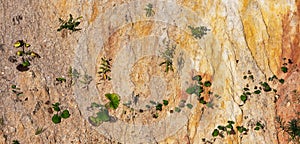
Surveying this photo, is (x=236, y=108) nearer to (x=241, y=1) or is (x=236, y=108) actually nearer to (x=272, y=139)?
(x=272, y=139)

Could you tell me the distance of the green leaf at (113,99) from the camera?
50.1ft

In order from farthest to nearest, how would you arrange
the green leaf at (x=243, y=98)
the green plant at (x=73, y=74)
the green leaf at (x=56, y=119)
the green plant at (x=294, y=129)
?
the green plant at (x=73, y=74), the green leaf at (x=243, y=98), the green plant at (x=294, y=129), the green leaf at (x=56, y=119)

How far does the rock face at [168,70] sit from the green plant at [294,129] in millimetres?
150

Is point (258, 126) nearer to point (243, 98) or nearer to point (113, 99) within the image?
point (243, 98)

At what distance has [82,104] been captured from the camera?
49.6 ft

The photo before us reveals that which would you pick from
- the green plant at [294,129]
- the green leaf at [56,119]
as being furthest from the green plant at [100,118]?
the green plant at [294,129]

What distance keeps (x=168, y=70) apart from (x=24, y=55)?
5365 millimetres

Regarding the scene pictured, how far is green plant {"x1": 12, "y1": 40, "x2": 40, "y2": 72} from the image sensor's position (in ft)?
49.6

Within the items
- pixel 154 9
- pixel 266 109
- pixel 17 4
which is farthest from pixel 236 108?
pixel 17 4

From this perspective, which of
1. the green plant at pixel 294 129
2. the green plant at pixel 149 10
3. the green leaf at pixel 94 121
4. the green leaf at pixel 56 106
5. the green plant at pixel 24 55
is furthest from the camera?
the green plant at pixel 149 10

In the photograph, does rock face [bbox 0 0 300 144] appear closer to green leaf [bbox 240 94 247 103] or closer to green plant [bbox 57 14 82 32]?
green leaf [bbox 240 94 247 103]

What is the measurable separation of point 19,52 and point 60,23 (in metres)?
2.10

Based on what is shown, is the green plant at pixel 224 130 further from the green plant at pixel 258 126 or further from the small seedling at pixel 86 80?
the small seedling at pixel 86 80

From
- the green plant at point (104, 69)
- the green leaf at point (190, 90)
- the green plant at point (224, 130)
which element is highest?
the green plant at point (104, 69)
